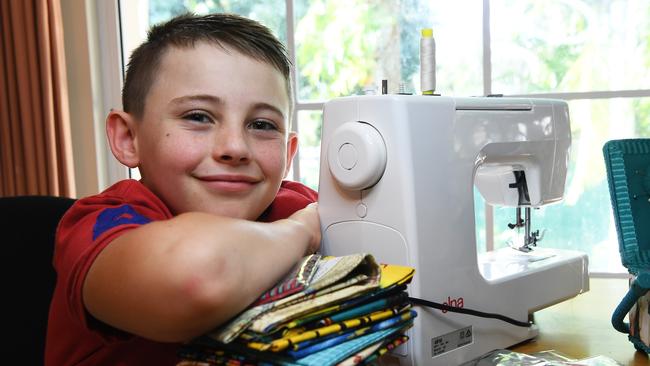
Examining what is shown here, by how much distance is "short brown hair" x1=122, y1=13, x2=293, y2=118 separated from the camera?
0.83m

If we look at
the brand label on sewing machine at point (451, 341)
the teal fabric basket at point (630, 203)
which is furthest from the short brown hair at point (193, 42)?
the teal fabric basket at point (630, 203)

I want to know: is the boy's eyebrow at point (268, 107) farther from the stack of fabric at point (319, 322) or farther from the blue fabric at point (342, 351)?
the blue fabric at point (342, 351)

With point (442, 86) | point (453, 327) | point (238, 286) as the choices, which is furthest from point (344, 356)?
point (442, 86)

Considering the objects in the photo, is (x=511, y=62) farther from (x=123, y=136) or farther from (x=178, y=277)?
(x=178, y=277)

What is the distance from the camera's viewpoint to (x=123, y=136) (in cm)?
89

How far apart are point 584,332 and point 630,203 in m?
0.24

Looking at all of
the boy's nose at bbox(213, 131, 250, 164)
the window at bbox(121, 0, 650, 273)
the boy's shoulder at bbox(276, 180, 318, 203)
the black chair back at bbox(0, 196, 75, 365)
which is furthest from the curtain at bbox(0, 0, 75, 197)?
the boy's nose at bbox(213, 131, 250, 164)

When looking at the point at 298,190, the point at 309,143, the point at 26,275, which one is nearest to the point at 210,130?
the point at 298,190

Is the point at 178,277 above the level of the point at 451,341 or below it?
above

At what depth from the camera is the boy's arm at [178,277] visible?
0.52 meters

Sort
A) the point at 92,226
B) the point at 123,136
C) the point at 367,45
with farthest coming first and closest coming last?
the point at 367,45, the point at 123,136, the point at 92,226

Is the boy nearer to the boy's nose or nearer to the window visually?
the boy's nose

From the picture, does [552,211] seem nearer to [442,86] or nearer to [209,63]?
[442,86]

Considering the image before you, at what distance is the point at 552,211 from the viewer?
2.41 m
